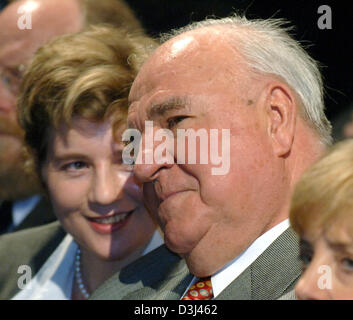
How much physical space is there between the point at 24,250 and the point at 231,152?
1.19 metres

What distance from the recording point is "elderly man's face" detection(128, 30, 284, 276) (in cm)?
180

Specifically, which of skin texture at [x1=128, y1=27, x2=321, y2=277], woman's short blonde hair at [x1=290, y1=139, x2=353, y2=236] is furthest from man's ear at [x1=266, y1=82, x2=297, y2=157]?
woman's short blonde hair at [x1=290, y1=139, x2=353, y2=236]

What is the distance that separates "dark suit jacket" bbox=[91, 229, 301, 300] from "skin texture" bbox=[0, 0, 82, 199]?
890mm

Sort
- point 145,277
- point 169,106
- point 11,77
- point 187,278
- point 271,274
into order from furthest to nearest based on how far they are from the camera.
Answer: point 11,77
point 145,277
point 187,278
point 169,106
point 271,274

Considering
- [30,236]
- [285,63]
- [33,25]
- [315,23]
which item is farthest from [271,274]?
[33,25]

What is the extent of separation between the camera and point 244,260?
185 centimetres

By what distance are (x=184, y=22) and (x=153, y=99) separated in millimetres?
1022

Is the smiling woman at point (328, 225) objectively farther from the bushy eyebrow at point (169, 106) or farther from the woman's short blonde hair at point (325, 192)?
the bushy eyebrow at point (169, 106)

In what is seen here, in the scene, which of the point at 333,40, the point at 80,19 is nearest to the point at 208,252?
the point at 333,40

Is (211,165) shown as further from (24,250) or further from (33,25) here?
(33,25)

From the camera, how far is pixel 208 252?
72.7 inches

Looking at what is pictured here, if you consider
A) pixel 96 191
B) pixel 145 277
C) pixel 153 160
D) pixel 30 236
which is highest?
pixel 153 160

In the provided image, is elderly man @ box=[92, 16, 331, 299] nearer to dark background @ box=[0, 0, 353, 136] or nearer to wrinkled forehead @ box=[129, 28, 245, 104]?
wrinkled forehead @ box=[129, 28, 245, 104]
